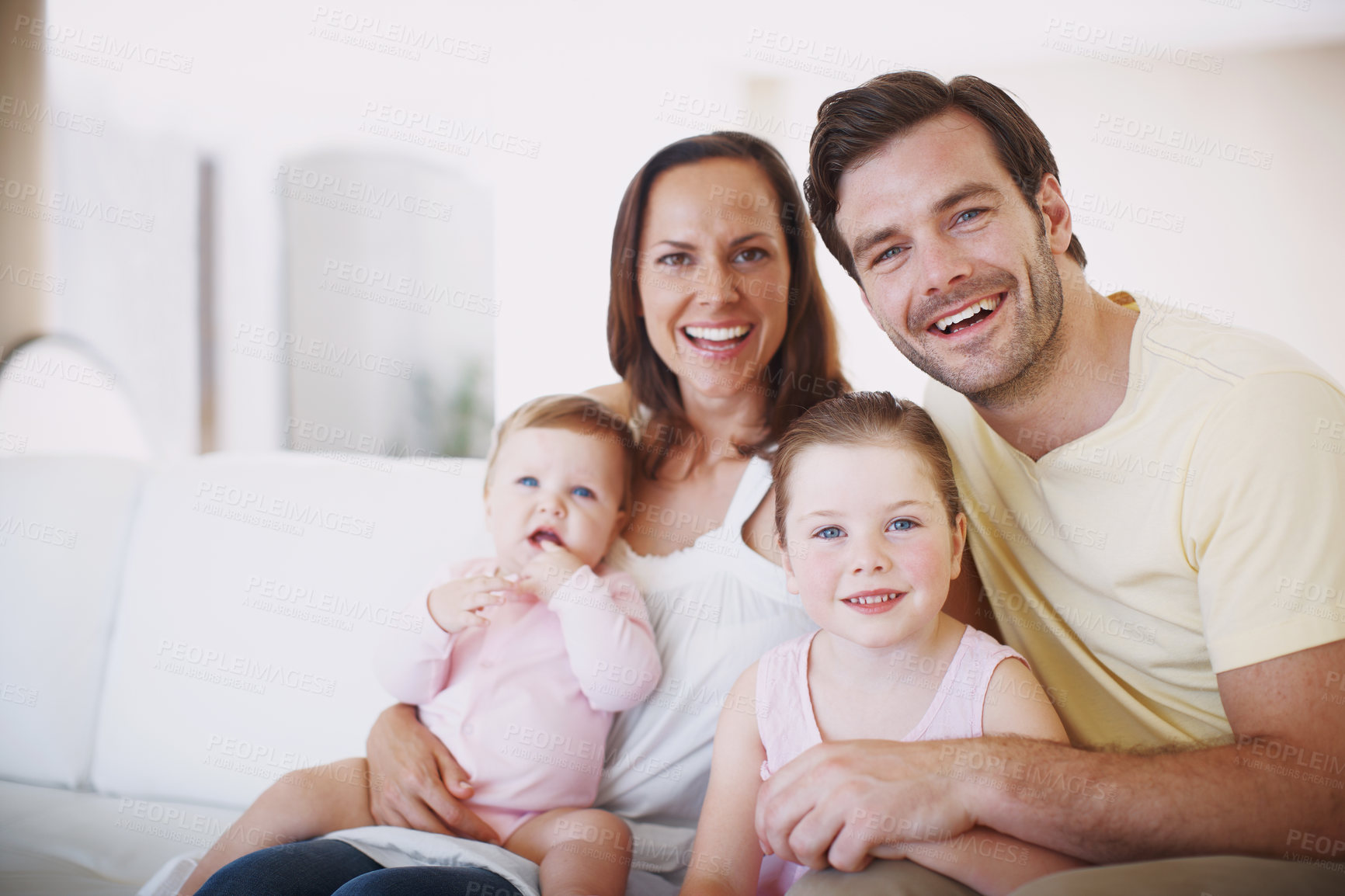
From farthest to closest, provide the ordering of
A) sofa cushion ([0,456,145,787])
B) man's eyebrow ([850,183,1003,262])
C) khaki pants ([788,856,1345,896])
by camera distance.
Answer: sofa cushion ([0,456,145,787]) < man's eyebrow ([850,183,1003,262]) < khaki pants ([788,856,1345,896])

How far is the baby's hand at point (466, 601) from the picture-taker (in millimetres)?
1377

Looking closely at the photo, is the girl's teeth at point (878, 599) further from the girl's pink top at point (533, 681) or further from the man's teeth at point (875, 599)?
the girl's pink top at point (533, 681)

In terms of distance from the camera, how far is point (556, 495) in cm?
144

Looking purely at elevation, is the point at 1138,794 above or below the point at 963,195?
below

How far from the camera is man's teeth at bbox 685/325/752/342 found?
1.53 m

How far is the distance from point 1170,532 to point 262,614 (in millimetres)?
1665

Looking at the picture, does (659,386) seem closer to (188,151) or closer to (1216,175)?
(188,151)

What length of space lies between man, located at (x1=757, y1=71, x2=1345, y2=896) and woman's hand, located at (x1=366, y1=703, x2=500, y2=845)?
0.50 metres

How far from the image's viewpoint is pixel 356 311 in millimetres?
4336

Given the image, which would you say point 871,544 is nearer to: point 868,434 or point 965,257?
point 868,434

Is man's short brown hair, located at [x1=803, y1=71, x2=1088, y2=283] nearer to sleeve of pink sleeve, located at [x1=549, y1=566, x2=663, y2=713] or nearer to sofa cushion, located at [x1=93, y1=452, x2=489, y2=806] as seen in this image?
sleeve of pink sleeve, located at [x1=549, y1=566, x2=663, y2=713]

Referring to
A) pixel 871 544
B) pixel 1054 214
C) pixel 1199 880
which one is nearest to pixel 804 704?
pixel 871 544

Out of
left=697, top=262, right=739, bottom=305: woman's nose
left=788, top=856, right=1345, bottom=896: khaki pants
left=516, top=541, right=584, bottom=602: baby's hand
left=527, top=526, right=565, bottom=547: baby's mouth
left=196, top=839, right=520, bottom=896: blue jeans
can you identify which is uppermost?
left=697, top=262, right=739, bottom=305: woman's nose

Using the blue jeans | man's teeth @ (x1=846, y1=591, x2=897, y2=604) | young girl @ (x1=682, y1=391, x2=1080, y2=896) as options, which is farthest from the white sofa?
man's teeth @ (x1=846, y1=591, x2=897, y2=604)
